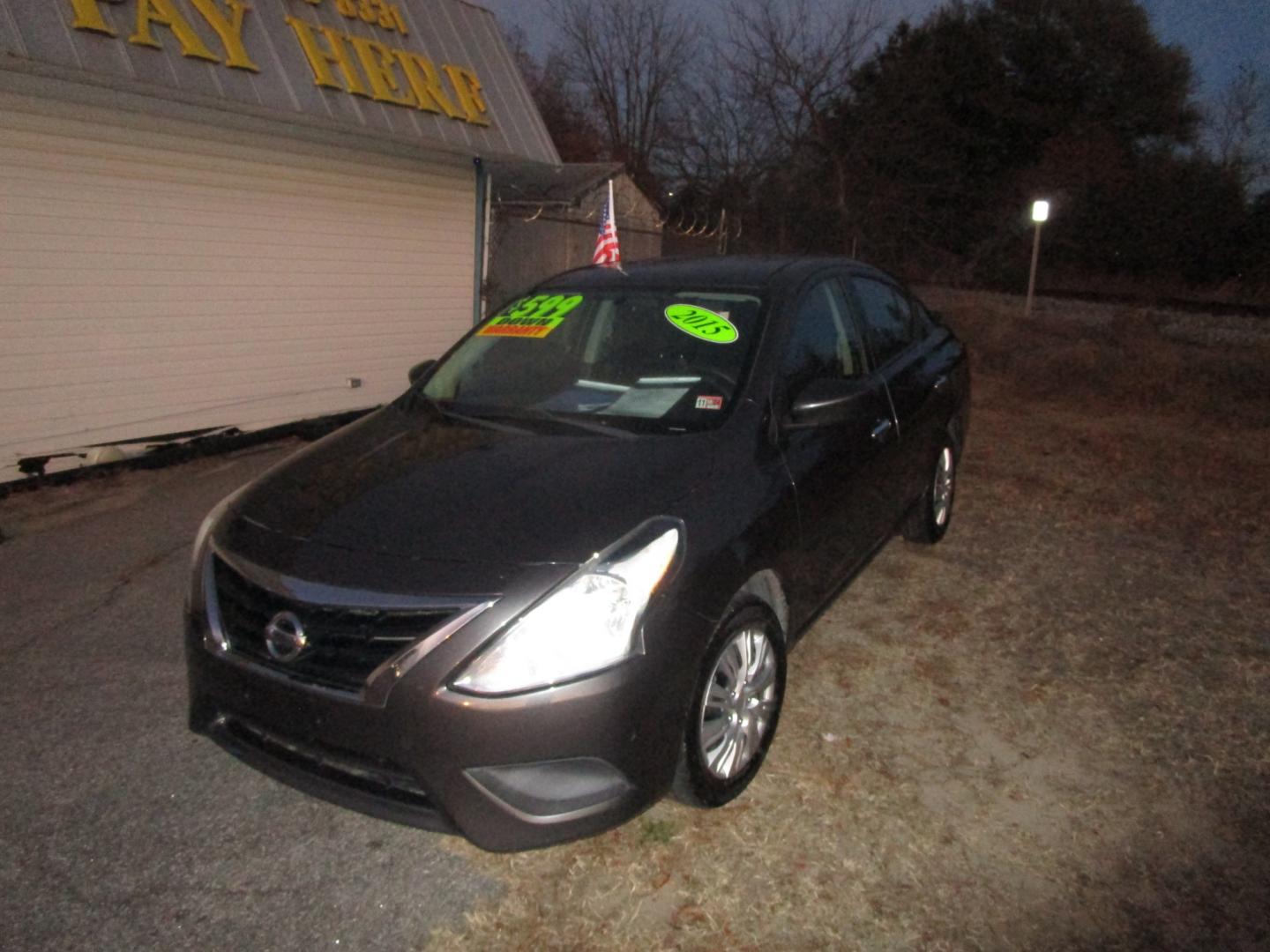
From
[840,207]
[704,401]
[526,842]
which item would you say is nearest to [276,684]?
[526,842]

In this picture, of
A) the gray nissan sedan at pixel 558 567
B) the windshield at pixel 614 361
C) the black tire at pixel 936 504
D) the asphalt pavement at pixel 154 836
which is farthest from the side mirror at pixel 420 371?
the black tire at pixel 936 504

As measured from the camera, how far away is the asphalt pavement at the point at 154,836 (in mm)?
2529

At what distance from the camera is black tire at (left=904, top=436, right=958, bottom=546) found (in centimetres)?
505

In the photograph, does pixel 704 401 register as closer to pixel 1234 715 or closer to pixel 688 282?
pixel 688 282

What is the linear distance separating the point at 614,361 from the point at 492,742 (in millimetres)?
1774

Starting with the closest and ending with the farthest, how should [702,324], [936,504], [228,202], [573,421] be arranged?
[573,421]
[702,324]
[936,504]
[228,202]

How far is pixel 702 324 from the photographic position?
3.65 metres

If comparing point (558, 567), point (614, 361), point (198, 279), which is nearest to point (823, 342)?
point (614, 361)

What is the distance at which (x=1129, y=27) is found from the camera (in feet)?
103

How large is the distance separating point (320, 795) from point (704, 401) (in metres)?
1.72

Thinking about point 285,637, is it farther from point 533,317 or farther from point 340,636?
point 533,317

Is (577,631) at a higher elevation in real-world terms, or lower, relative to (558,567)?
lower

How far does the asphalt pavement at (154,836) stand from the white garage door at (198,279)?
114 inches

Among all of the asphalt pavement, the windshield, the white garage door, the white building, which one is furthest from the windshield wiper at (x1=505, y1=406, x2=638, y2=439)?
the white garage door
